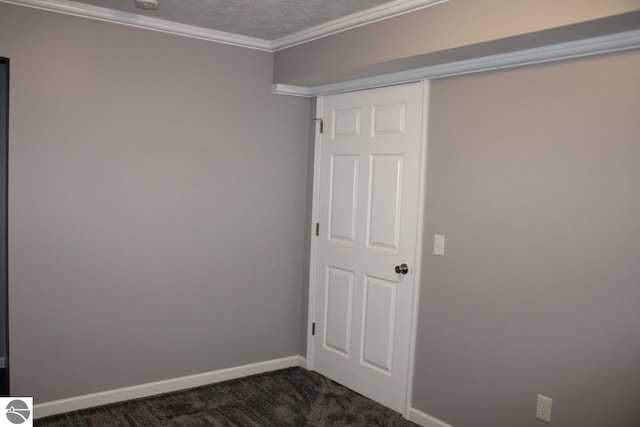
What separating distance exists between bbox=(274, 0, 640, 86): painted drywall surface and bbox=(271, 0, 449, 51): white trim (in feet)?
0.10

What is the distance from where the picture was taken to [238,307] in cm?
383

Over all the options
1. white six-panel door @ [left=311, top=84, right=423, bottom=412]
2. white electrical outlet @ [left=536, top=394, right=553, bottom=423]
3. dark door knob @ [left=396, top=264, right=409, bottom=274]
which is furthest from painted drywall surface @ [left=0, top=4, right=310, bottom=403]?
white electrical outlet @ [left=536, top=394, right=553, bottom=423]

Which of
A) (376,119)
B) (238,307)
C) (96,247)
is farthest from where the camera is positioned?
(238,307)

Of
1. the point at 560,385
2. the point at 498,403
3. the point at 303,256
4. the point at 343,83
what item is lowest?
the point at 498,403

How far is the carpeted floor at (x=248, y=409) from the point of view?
3.14 metres

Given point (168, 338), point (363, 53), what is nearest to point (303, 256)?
point (168, 338)

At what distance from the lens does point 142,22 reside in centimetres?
322

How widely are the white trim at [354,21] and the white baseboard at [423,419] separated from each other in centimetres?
231

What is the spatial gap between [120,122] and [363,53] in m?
1.54

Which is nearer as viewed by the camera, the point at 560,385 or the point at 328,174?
the point at 560,385

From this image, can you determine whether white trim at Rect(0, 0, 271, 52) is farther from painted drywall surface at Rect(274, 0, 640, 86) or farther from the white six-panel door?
the white six-panel door

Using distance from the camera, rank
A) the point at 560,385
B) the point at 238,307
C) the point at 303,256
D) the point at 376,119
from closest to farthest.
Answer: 1. the point at 560,385
2. the point at 376,119
3. the point at 238,307
4. the point at 303,256

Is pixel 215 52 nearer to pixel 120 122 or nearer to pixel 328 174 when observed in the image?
pixel 120 122

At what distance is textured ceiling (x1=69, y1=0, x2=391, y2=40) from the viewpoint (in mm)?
2852
